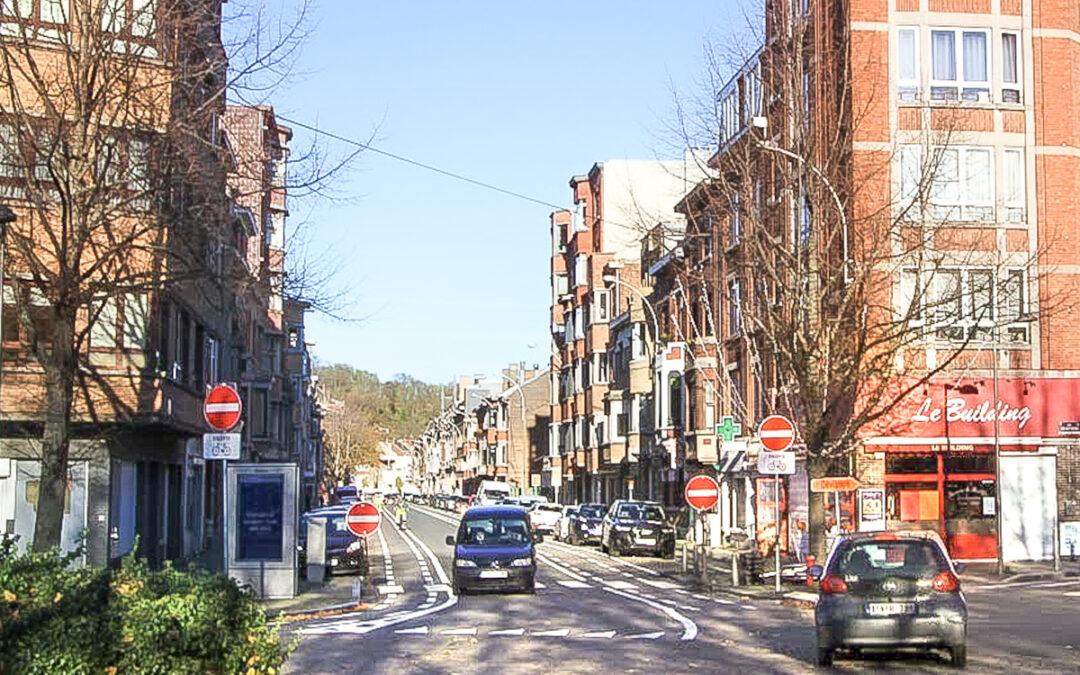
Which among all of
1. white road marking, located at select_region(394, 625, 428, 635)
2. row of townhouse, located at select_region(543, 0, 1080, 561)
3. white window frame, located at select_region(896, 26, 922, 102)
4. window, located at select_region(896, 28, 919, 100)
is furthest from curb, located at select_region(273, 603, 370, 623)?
window, located at select_region(896, 28, 919, 100)

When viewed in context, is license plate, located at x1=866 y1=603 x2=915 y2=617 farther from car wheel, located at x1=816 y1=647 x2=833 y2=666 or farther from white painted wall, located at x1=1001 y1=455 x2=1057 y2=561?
white painted wall, located at x1=1001 y1=455 x2=1057 y2=561

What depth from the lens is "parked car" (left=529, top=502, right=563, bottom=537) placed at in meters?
64.4

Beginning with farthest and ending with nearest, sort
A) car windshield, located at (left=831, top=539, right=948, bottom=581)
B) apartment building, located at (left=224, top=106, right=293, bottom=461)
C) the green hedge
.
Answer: apartment building, located at (left=224, top=106, right=293, bottom=461)
car windshield, located at (left=831, top=539, right=948, bottom=581)
the green hedge

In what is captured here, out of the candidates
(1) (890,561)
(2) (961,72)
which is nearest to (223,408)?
(1) (890,561)

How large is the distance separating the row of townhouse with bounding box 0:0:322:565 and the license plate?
8.14m

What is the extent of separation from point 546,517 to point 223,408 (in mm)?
44060

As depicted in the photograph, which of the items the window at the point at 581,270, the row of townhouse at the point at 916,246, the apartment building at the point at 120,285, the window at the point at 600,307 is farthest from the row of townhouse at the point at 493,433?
the apartment building at the point at 120,285

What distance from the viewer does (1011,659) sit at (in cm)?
1731

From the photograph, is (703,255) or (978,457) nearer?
(978,457)

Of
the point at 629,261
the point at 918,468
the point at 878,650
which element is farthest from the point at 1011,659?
the point at 629,261

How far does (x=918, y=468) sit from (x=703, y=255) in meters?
11.9

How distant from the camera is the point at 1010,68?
135ft

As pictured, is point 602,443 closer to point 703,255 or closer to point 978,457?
point 703,255

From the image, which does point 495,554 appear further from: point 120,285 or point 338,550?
point 120,285
